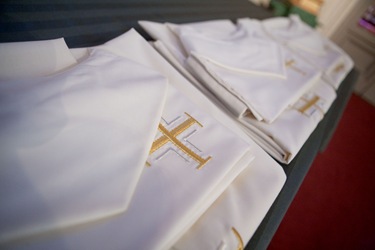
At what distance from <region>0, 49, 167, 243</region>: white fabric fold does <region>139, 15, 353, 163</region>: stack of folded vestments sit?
29 centimetres

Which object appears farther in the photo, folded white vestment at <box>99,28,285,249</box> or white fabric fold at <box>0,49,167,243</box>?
folded white vestment at <box>99,28,285,249</box>

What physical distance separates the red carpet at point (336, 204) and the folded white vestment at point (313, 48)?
79 cm

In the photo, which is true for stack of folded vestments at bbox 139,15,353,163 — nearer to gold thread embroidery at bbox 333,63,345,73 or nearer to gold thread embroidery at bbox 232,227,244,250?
gold thread embroidery at bbox 232,227,244,250

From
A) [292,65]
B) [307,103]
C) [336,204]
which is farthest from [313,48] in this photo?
[336,204]

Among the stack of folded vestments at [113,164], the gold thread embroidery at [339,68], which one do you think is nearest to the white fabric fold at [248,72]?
A: the stack of folded vestments at [113,164]

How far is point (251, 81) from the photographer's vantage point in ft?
2.51

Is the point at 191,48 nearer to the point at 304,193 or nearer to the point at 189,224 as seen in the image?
the point at 189,224

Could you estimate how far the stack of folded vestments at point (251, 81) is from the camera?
0.69m

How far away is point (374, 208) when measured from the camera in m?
1.68

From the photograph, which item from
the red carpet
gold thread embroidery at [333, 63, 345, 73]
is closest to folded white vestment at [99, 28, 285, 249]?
the red carpet

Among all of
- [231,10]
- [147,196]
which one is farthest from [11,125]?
[231,10]

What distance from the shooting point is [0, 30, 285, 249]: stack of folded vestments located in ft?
1.13

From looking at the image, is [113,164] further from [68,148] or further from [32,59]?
[32,59]

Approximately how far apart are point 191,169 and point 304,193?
4.46ft
